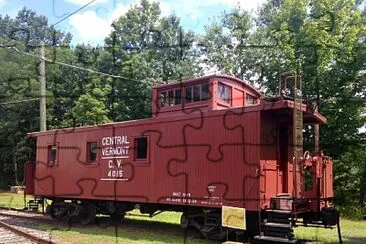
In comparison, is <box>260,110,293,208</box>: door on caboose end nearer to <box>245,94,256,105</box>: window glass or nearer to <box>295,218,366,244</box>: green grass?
<box>295,218,366,244</box>: green grass

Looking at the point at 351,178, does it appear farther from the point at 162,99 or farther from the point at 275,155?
the point at 162,99

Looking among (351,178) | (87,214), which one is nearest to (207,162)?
(87,214)

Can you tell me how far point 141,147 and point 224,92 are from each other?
272 centimetres

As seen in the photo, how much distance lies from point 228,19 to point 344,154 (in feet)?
44.9

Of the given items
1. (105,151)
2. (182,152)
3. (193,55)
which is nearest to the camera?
(182,152)

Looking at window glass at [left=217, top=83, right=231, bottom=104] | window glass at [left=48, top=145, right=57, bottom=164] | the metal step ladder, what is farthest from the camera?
window glass at [left=48, top=145, right=57, bottom=164]

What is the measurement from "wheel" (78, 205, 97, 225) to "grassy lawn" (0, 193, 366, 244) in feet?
1.40

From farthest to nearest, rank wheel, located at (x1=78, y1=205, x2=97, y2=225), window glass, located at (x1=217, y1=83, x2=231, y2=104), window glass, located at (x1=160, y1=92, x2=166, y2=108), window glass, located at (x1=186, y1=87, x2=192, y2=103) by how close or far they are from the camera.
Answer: wheel, located at (x1=78, y1=205, x2=97, y2=225)
window glass, located at (x1=160, y1=92, x2=166, y2=108)
window glass, located at (x1=186, y1=87, x2=192, y2=103)
window glass, located at (x1=217, y1=83, x2=231, y2=104)

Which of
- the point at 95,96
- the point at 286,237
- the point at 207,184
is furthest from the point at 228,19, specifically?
the point at 286,237

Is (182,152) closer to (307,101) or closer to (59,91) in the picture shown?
(307,101)

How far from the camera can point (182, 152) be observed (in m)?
11.8

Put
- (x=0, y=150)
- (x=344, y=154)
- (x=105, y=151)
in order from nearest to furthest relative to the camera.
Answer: (x=105, y=151) < (x=344, y=154) < (x=0, y=150)

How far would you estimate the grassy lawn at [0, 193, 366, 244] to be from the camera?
11102 millimetres

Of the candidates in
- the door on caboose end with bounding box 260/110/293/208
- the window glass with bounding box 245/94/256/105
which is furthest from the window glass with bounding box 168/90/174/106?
the door on caboose end with bounding box 260/110/293/208
